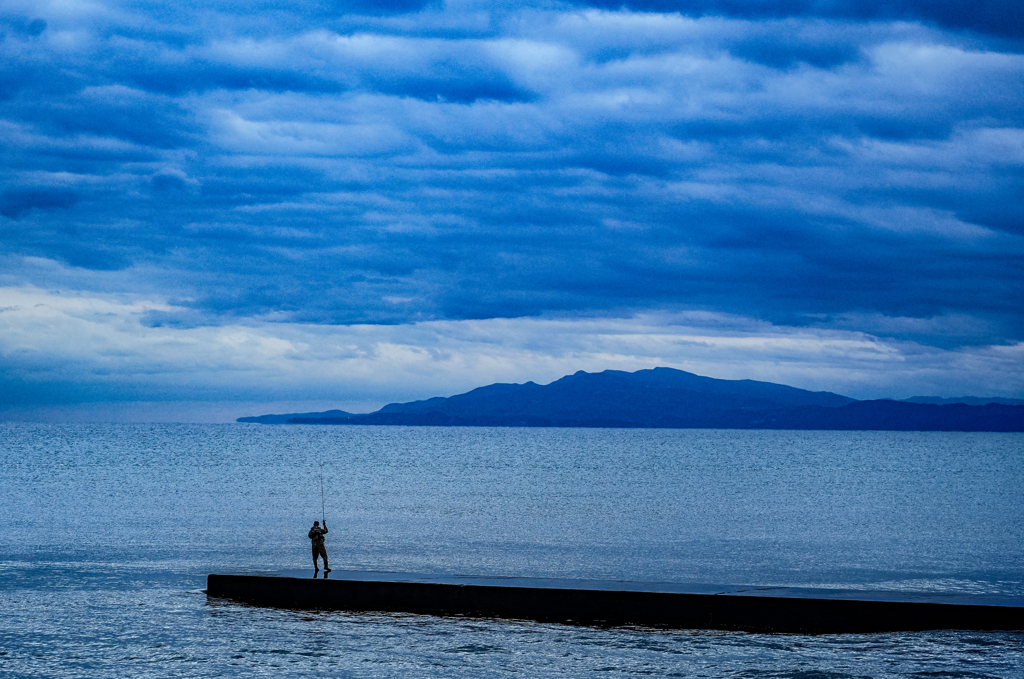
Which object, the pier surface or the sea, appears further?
the pier surface

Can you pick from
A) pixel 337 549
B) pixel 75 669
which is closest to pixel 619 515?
pixel 337 549

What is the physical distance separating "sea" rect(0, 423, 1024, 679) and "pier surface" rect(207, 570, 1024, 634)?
0.51 meters

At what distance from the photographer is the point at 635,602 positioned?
21984 millimetres

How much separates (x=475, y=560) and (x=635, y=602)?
13239 mm

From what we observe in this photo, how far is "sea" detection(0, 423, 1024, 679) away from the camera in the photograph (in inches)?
733

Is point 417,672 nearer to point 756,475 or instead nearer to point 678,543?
point 678,543

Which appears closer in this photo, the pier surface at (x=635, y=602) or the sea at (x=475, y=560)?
the sea at (x=475, y=560)

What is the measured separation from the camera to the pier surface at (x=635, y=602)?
68.2ft

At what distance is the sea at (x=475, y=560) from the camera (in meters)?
18.6

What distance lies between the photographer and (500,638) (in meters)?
20.5

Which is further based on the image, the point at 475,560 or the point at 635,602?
the point at 475,560

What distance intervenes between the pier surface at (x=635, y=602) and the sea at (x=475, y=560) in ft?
1.68

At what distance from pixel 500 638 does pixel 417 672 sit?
294 cm

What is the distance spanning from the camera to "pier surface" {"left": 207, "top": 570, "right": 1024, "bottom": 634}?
68.2 ft
